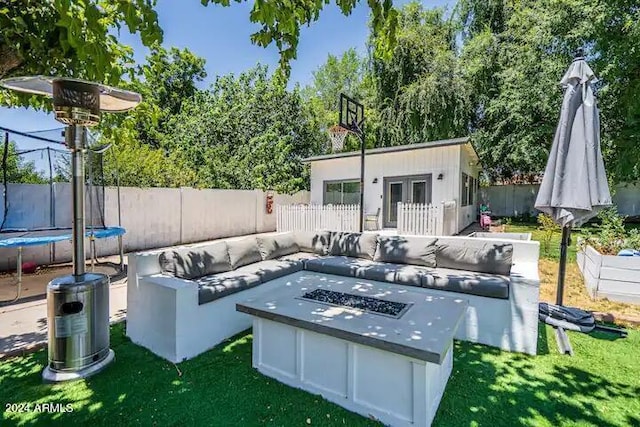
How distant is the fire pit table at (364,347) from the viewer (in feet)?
7.76

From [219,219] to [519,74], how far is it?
47.1 ft

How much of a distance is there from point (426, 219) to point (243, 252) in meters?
6.38

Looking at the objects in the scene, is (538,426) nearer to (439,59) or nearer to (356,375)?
(356,375)

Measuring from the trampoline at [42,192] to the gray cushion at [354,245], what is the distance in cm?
440

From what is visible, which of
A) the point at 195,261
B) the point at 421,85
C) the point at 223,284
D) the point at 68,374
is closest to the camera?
the point at 68,374

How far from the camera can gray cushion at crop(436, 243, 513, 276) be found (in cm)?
414

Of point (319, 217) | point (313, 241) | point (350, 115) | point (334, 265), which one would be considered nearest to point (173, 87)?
point (319, 217)

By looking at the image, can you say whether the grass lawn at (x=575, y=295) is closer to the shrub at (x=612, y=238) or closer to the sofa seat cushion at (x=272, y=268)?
the shrub at (x=612, y=238)

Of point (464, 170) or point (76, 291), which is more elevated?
point (464, 170)

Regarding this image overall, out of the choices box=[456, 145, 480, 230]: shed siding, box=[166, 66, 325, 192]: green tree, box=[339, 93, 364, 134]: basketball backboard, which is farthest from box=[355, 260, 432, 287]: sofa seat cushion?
box=[166, 66, 325, 192]: green tree

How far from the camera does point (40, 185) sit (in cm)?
737

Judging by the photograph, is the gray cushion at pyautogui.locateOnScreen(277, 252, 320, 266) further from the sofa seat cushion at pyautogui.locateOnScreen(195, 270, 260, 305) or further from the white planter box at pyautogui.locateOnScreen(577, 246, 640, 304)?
the white planter box at pyautogui.locateOnScreen(577, 246, 640, 304)

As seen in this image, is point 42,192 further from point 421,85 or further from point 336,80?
point 336,80

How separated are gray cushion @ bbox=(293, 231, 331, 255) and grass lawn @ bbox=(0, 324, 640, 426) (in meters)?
2.59
